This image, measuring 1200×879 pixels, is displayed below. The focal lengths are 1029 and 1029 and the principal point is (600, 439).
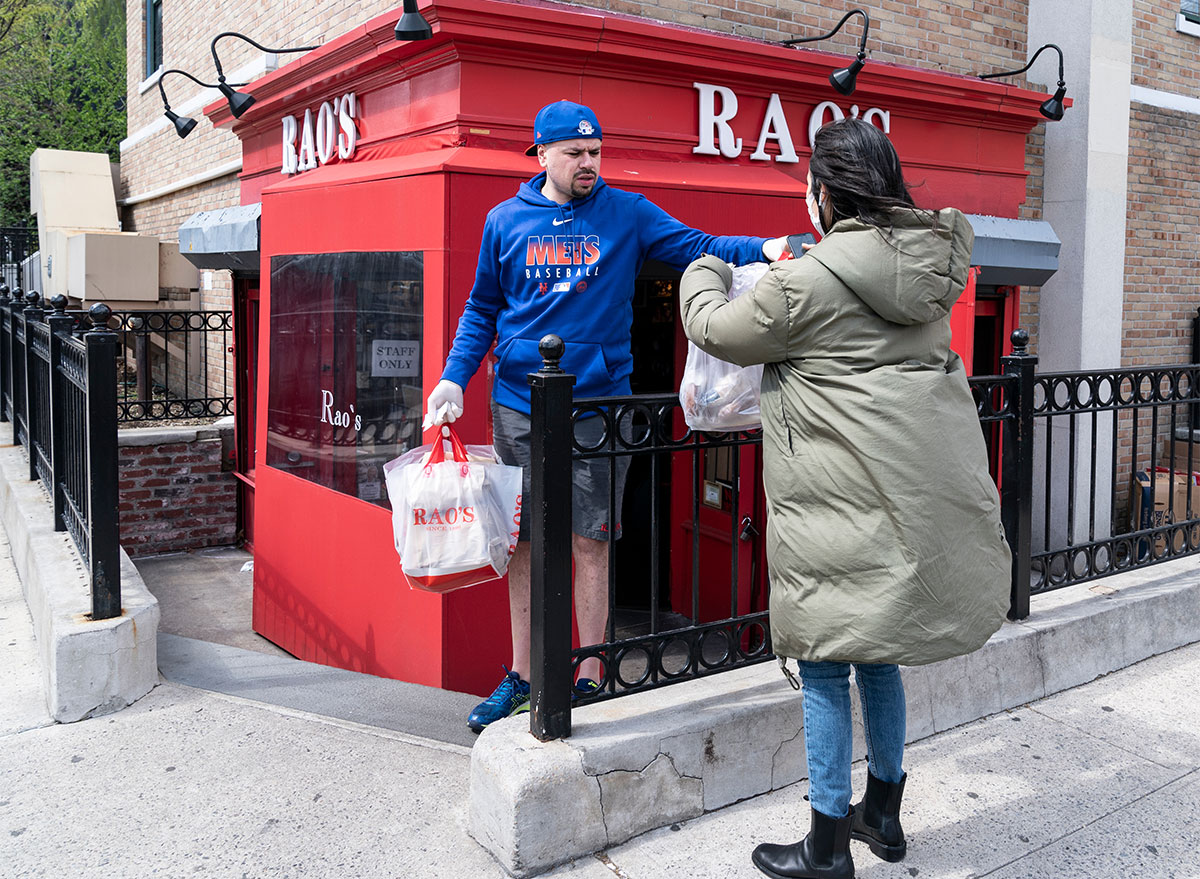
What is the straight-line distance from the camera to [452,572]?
313cm

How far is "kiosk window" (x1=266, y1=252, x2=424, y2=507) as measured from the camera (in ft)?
16.3

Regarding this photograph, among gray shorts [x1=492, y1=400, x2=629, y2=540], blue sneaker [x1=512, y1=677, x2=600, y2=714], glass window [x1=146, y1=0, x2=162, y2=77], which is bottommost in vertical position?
blue sneaker [x1=512, y1=677, x2=600, y2=714]

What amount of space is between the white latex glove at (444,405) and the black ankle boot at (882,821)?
5.26ft

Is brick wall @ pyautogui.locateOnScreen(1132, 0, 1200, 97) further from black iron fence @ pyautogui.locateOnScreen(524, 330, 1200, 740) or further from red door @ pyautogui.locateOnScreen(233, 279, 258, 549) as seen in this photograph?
red door @ pyautogui.locateOnScreen(233, 279, 258, 549)

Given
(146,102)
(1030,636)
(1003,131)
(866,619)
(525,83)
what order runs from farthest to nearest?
(146,102), (1003,131), (525,83), (1030,636), (866,619)

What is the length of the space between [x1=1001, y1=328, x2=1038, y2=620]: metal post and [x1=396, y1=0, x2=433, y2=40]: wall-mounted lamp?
2.85m

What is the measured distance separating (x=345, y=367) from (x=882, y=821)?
12.0ft

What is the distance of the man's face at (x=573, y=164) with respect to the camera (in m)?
3.30

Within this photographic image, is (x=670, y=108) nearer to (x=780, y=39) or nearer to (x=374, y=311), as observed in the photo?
(x=780, y=39)

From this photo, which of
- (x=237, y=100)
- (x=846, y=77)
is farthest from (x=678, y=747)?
(x=237, y=100)

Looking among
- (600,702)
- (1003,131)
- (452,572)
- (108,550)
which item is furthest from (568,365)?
(1003,131)

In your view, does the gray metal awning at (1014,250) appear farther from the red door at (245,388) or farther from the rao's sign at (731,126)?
the red door at (245,388)

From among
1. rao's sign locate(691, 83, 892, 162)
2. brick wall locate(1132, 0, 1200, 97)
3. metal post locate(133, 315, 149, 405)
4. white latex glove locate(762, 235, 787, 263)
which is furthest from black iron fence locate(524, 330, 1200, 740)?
brick wall locate(1132, 0, 1200, 97)

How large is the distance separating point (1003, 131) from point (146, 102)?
9952 mm
